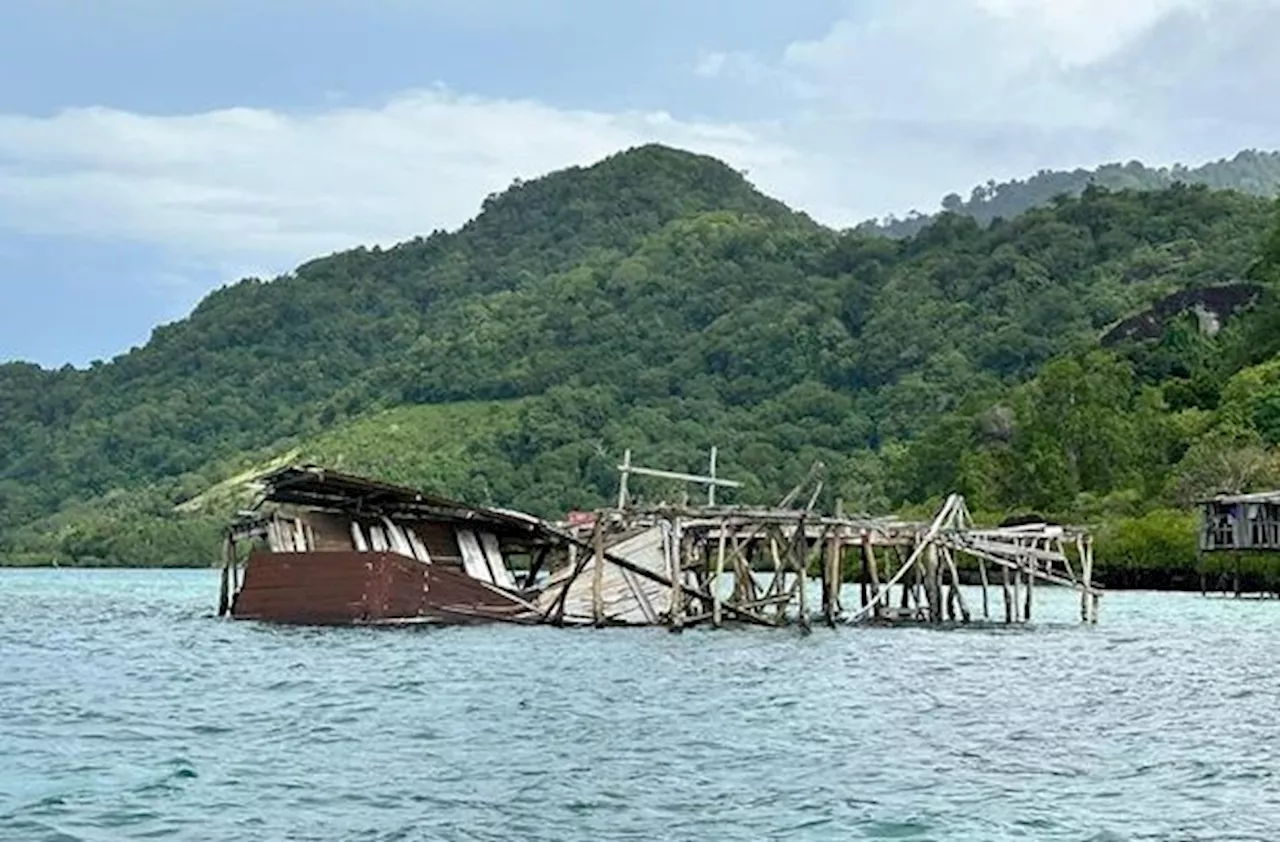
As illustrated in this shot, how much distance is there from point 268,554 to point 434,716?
22.4 m

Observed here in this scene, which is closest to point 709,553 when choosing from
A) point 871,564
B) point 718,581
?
point 871,564

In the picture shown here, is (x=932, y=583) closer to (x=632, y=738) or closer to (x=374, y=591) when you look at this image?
(x=374, y=591)

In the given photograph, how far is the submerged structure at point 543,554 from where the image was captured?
159 feet

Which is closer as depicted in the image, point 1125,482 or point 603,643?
point 603,643

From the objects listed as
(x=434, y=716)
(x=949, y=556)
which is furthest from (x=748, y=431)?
(x=434, y=716)

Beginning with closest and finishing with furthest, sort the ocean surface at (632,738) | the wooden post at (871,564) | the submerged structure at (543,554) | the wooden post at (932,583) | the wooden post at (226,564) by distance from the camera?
the ocean surface at (632,738) → the submerged structure at (543,554) → the wooden post at (871,564) → the wooden post at (932,583) → the wooden post at (226,564)

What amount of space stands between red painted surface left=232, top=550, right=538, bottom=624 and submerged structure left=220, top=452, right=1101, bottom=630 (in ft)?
0.12

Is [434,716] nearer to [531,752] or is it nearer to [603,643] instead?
[531,752]

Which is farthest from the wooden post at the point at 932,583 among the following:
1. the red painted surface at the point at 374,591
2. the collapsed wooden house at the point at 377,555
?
the red painted surface at the point at 374,591

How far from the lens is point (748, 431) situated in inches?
6811

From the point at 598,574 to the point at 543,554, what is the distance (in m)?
7.80

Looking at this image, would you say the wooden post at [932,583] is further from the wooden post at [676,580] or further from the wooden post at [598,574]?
the wooden post at [598,574]

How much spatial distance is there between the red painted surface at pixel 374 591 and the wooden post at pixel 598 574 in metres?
2.14

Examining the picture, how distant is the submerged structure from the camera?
48500mm
